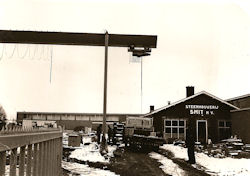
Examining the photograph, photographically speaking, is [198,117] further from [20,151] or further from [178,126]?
[20,151]

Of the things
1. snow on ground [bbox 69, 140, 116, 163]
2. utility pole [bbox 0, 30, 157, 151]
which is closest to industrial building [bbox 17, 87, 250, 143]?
snow on ground [bbox 69, 140, 116, 163]

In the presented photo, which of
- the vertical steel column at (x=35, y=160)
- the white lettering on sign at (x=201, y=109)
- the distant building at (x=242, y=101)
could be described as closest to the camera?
the vertical steel column at (x=35, y=160)

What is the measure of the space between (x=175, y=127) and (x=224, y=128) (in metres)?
4.67

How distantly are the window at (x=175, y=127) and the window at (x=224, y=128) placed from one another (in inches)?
136

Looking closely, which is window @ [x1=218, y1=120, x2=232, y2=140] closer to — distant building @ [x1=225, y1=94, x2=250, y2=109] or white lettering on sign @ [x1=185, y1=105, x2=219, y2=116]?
white lettering on sign @ [x1=185, y1=105, x2=219, y2=116]

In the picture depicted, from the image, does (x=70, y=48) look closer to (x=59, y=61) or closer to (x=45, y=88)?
(x=59, y=61)

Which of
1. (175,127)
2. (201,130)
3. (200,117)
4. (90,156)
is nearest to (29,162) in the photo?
(90,156)

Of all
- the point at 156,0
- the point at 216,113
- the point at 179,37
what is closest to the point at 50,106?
the point at 216,113

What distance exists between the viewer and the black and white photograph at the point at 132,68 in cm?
658

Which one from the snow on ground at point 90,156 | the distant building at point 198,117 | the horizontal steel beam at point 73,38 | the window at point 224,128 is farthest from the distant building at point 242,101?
the snow on ground at point 90,156

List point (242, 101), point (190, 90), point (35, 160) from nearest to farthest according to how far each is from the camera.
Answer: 1. point (35, 160)
2. point (190, 90)
3. point (242, 101)

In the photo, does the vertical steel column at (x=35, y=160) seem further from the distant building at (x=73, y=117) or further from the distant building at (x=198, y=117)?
the distant building at (x=73, y=117)

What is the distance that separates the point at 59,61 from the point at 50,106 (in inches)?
1773

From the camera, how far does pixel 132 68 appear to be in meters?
20.6
